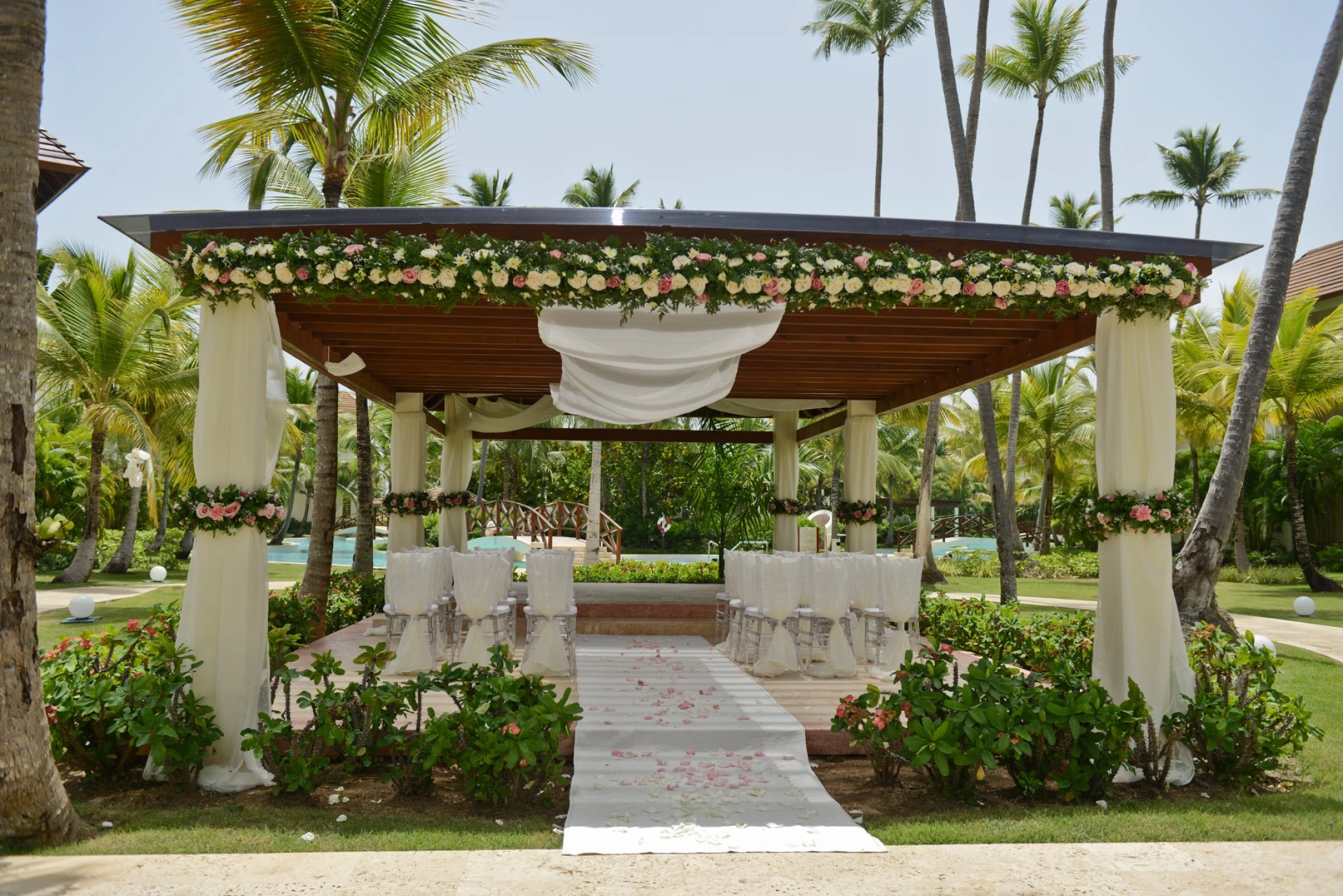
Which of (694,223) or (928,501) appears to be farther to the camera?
(928,501)

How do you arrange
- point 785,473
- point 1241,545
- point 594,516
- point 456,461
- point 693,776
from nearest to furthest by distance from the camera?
1. point 693,776
2. point 456,461
3. point 785,473
4. point 1241,545
5. point 594,516

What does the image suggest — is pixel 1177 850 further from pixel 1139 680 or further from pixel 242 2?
pixel 242 2

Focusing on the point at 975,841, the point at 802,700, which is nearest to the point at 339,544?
the point at 802,700

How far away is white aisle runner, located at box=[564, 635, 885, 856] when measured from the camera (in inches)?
152

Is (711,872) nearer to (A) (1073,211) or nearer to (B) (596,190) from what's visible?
(B) (596,190)

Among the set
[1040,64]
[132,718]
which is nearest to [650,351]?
[132,718]

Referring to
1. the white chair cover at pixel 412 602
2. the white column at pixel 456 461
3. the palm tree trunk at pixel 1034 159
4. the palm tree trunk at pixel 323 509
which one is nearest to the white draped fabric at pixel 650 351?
the white chair cover at pixel 412 602

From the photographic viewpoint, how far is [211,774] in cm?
460

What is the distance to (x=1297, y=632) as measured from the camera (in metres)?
10.7

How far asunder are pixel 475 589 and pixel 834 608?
8.61 feet

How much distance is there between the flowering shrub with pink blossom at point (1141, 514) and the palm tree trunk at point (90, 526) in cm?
1561

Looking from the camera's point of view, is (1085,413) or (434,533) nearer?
(1085,413)

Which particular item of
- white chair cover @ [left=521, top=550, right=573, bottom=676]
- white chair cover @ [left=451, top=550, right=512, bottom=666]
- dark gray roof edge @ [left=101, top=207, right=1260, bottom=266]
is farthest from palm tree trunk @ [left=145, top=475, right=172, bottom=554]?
dark gray roof edge @ [left=101, top=207, right=1260, bottom=266]

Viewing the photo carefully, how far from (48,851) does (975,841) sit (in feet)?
12.1
